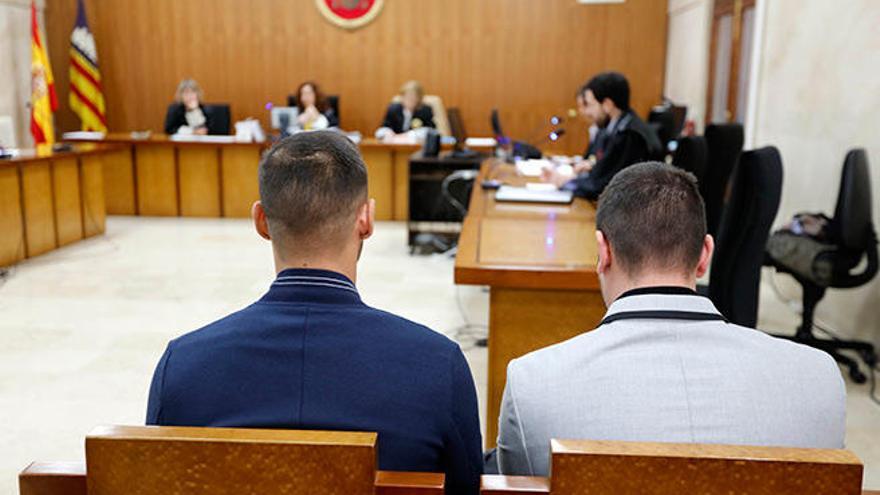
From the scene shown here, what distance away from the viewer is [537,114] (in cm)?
1032

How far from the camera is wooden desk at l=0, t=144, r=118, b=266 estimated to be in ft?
19.2

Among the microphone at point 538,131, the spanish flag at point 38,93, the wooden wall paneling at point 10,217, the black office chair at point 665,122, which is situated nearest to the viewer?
the wooden wall paneling at point 10,217

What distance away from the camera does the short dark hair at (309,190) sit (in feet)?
4.52

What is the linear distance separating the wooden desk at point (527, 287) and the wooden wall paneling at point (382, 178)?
195 inches

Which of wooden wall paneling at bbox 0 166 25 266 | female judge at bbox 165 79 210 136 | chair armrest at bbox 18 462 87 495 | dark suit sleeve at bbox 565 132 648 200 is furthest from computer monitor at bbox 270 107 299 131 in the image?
chair armrest at bbox 18 462 87 495

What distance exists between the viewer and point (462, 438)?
1208 mm

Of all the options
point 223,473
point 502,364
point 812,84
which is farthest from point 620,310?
point 812,84

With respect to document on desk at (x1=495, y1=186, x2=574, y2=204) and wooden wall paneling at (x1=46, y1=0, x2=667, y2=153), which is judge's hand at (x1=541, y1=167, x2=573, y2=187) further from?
wooden wall paneling at (x1=46, y1=0, x2=667, y2=153)

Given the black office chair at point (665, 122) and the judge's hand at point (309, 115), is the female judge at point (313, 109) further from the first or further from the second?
the black office chair at point (665, 122)

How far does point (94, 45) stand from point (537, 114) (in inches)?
218

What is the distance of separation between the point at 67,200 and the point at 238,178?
1.79 m

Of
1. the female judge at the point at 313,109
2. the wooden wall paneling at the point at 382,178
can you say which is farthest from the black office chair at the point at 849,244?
the female judge at the point at 313,109

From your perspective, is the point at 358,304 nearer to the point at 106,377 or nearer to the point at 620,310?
the point at 620,310

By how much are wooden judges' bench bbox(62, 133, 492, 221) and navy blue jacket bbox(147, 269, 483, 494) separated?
669 cm
